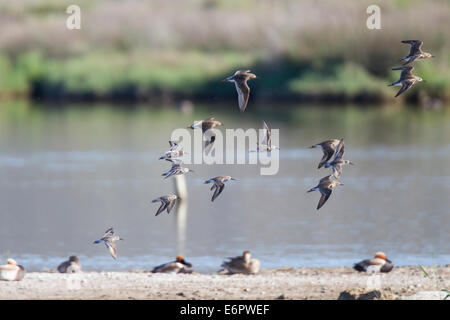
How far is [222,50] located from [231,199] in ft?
Result: 99.5

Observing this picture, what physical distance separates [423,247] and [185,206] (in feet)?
18.6

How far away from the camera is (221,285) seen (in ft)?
32.4

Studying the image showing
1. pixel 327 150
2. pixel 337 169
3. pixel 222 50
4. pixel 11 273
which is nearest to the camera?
pixel 337 169

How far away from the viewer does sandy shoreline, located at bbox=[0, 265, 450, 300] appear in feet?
30.9

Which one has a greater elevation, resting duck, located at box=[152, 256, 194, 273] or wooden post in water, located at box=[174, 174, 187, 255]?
wooden post in water, located at box=[174, 174, 187, 255]

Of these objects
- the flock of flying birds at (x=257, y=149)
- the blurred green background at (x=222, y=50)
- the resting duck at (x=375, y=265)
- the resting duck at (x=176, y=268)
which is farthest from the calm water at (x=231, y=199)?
the blurred green background at (x=222, y=50)

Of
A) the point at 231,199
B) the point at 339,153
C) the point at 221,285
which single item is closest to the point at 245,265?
the point at 221,285

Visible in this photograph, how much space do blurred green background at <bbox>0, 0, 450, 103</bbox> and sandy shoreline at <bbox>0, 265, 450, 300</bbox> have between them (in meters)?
29.0

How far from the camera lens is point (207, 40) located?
163ft

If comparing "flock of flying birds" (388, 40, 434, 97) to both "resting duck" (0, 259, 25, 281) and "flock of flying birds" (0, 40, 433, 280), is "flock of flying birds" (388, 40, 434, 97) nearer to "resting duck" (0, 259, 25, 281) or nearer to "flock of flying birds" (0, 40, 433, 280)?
"flock of flying birds" (0, 40, 433, 280)

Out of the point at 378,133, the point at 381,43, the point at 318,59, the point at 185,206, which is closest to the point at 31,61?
the point at 318,59

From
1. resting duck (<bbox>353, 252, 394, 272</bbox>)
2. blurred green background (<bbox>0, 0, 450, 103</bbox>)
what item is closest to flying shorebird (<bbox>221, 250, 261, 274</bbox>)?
resting duck (<bbox>353, 252, 394, 272</bbox>)

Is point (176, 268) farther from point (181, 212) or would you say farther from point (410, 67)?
point (181, 212)
